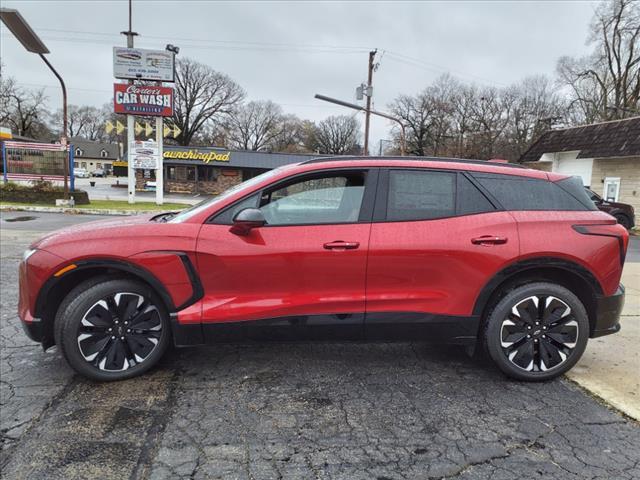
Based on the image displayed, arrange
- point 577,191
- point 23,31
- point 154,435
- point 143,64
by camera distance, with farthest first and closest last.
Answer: point 143,64
point 23,31
point 577,191
point 154,435

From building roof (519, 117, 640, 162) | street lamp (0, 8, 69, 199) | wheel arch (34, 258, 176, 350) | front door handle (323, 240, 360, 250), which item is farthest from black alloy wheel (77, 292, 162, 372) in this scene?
building roof (519, 117, 640, 162)

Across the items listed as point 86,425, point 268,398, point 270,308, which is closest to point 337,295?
point 270,308

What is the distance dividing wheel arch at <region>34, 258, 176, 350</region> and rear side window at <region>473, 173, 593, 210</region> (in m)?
2.54

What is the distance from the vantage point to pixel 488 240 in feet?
10.9

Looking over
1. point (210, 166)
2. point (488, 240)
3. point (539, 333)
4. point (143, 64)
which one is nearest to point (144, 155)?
point (143, 64)

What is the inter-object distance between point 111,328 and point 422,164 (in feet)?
8.66

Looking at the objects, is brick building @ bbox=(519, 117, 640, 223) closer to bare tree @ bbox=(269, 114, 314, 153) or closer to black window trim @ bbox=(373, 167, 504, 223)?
black window trim @ bbox=(373, 167, 504, 223)

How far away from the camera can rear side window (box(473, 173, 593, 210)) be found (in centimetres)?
349

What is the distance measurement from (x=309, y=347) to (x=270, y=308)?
107 centimetres

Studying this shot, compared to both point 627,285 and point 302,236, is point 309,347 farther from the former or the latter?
point 627,285

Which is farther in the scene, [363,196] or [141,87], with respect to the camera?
[141,87]

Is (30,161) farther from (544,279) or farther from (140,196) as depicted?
(544,279)

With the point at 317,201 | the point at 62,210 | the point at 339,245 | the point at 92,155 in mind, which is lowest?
the point at 62,210

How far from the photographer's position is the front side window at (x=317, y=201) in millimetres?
3346
